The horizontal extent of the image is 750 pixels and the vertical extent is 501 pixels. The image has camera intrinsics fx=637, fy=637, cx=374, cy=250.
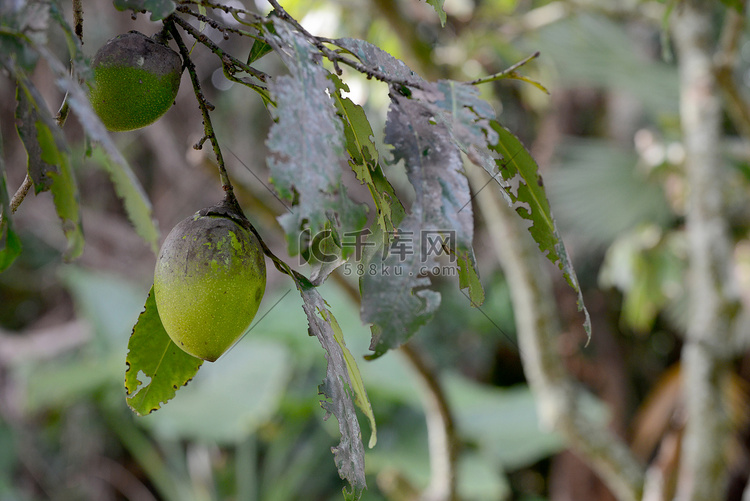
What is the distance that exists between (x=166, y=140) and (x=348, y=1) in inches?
47.4

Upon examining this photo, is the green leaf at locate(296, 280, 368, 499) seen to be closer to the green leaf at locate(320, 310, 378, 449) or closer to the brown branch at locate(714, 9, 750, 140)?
the green leaf at locate(320, 310, 378, 449)

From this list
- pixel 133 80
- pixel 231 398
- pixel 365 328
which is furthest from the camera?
pixel 365 328

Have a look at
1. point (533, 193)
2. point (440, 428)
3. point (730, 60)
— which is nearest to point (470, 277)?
point (533, 193)

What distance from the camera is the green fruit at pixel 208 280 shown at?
0.32 m

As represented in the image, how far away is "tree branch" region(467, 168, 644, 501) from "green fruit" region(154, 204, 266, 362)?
2.61 ft

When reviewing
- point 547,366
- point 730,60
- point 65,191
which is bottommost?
point 547,366

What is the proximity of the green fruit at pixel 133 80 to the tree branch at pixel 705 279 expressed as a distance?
80cm

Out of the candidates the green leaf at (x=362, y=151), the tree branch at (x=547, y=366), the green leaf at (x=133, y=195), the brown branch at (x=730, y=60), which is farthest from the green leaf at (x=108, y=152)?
the brown branch at (x=730, y=60)

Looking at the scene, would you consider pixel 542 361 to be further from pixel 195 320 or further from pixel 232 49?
pixel 232 49

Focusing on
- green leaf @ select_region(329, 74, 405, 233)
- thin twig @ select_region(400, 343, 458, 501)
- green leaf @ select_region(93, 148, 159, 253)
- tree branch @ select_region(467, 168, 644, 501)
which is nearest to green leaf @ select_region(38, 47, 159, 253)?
green leaf @ select_region(93, 148, 159, 253)

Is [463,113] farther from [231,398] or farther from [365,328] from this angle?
[365,328]

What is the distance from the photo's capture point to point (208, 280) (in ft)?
1.06

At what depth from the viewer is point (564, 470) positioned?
258 centimetres

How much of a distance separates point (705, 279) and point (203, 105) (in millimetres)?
946
